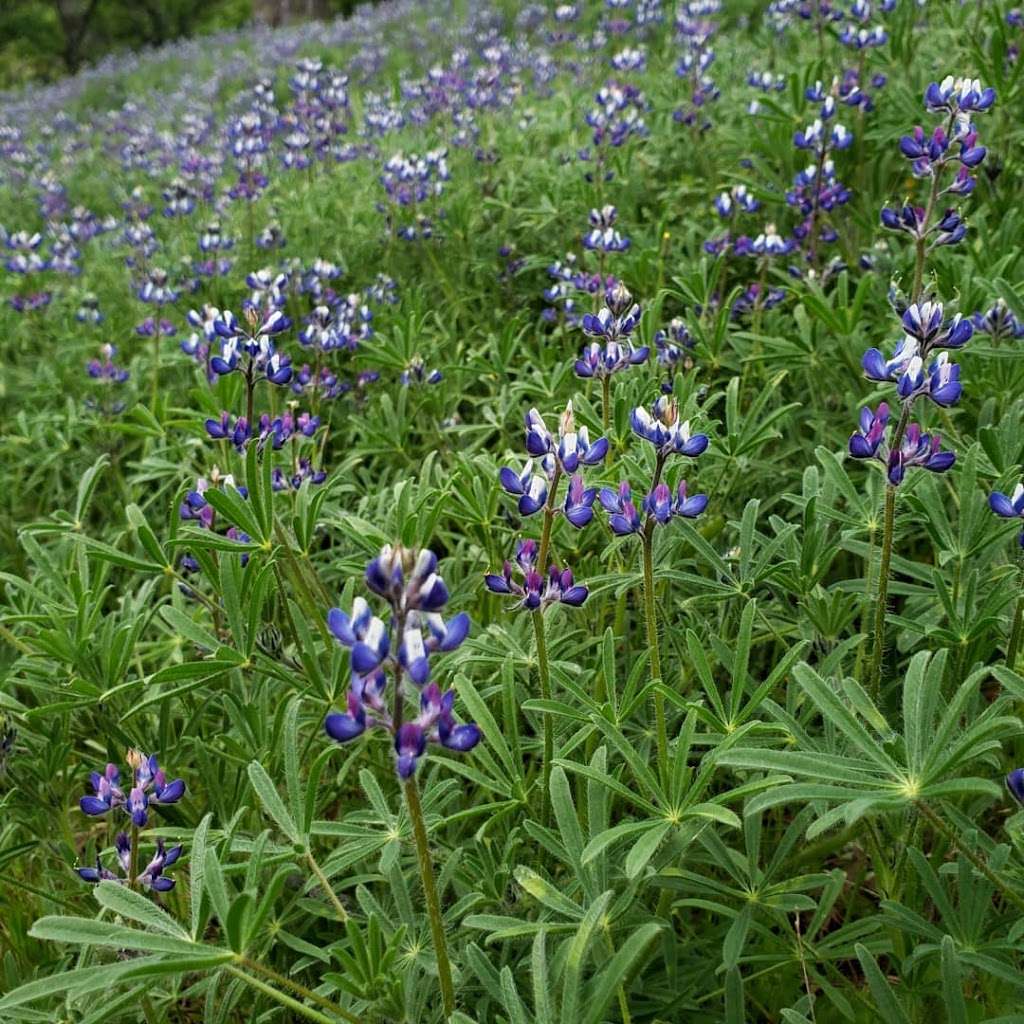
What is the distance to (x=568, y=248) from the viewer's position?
4.42m

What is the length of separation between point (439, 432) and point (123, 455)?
167 cm

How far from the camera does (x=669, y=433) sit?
1.73 m

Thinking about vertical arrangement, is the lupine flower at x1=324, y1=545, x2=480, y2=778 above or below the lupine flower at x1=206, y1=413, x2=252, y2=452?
above

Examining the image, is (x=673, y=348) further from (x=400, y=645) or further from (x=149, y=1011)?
(x=149, y=1011)

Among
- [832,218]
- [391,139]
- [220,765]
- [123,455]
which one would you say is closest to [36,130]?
[391,139]

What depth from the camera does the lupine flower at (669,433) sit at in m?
1.72

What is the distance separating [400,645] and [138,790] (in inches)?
36.7

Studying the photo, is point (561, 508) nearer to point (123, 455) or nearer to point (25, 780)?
point (25, 780)

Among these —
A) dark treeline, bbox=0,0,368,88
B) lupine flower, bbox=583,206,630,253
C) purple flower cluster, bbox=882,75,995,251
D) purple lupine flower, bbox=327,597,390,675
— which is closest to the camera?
purple lupine flower, bbox=327,597,390,675

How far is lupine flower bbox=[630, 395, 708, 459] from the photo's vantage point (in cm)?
172

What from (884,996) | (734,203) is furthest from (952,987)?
(734,203)

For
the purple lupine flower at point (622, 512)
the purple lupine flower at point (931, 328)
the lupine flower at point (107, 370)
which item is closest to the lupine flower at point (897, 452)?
the purple lupine flower at point (931, 328)

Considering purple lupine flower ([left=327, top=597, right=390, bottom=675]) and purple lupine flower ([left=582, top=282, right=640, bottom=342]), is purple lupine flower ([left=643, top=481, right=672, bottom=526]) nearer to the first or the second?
purple lupine flower ([left=327, top=597, right=390, bottom=675])

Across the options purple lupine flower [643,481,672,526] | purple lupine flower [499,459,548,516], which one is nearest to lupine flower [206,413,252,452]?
purple lupine flower [499,459,548,516]
